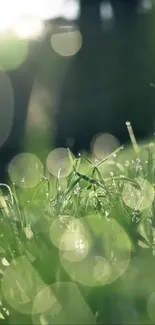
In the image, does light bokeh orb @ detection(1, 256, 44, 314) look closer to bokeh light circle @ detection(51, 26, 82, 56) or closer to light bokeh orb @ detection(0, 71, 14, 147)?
light bokeh orb @ detection(0, 71, 14, 147)

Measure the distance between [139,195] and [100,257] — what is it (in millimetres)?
222

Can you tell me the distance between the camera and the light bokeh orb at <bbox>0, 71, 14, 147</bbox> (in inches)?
Answer: 243

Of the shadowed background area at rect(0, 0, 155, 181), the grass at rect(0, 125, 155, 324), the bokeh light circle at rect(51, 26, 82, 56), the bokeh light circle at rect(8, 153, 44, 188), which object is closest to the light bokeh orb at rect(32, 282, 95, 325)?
the grass at rect(0, 125, 155, 324)

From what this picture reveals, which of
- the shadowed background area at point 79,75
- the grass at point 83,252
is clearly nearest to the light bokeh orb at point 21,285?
the grass at point 83,252

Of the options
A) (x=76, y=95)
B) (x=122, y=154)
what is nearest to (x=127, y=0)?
(x=76, y=95)

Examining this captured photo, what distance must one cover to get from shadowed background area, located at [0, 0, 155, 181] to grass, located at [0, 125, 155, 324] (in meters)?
4.43

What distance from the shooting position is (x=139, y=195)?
1.17 meters

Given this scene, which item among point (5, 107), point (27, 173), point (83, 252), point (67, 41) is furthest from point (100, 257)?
point (67, 41)

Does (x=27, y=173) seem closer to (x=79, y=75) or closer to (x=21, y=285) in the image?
(x=21, y=285)

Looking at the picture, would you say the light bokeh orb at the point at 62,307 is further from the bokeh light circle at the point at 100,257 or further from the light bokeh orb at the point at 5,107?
the light bokeh orb at the point at 5,107

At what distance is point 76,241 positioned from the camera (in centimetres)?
100

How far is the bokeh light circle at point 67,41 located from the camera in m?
6.88

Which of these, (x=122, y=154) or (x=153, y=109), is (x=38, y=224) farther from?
(x=153, y=109)

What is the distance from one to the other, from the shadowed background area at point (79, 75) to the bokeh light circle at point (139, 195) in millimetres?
4401
